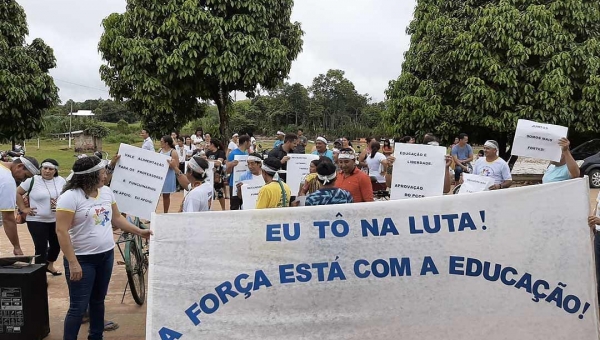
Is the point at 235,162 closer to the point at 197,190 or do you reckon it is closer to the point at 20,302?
the point at 197,190

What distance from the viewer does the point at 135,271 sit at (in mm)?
5504

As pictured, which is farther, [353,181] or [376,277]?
[353,181]

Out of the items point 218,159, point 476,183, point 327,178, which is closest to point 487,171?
point 476,183

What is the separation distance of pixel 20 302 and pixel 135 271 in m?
1.35

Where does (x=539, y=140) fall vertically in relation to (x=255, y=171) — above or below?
above

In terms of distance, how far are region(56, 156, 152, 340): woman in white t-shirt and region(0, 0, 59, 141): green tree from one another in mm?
12799

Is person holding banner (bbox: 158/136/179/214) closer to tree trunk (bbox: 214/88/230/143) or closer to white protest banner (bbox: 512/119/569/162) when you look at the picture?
white protest banner (bbox: 512/119/569/162)

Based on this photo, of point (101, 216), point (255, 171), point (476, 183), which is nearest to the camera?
point (101, 216)

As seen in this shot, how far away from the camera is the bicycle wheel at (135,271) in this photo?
5.29 metres

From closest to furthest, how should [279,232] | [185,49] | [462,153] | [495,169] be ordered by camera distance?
[279,232]
[495,169]
[462,153]
[185,49]

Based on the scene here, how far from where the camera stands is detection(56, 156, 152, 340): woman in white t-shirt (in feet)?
12.6

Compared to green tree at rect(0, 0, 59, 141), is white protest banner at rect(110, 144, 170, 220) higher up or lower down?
lower down

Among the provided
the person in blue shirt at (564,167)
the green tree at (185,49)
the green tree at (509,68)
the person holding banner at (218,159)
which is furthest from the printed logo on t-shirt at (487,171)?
the green tree at (185,49)

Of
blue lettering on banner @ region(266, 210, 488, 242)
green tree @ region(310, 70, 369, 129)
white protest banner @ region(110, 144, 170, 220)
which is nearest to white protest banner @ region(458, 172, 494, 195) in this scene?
blue lettering on banner @ region(266, 210, 488, 242)
